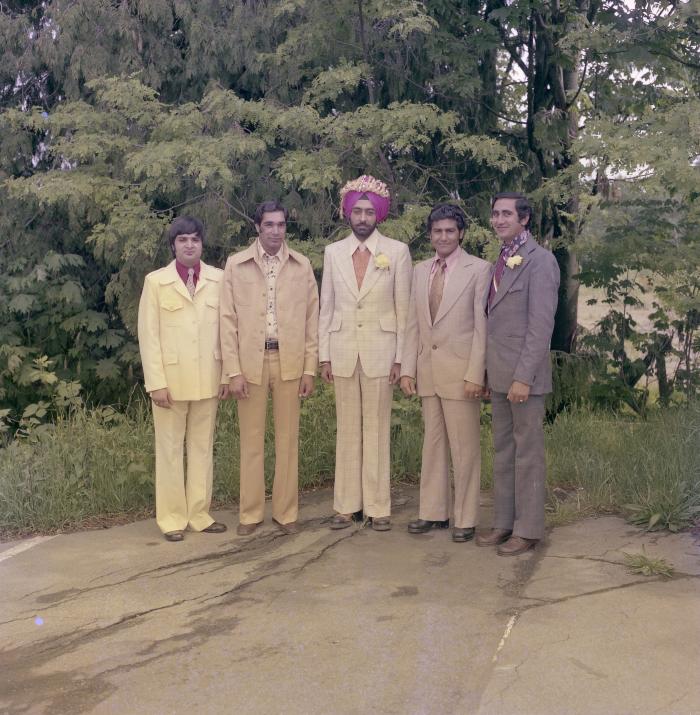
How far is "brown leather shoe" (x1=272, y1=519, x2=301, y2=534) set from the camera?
6004mm

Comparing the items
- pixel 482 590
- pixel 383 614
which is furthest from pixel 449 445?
pixel 383 614

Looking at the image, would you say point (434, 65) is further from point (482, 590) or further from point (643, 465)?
point (482, 590)

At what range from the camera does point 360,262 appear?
5.97 m

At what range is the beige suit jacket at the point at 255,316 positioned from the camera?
586 centimetres

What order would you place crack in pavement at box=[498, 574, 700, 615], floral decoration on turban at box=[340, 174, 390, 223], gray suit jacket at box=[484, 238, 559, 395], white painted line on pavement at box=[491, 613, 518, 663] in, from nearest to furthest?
white painted line on pavement at box=[491, 613, 518, 663], crack in pavement at box=[498, 574, 700, 615], gray suit jacket at box=[484, 238, 559, 395], floral decoration on turban at box=[340, 174, 390, 223]

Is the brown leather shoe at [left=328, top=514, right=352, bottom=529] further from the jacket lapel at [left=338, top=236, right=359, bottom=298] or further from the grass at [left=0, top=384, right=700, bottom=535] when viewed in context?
the jacket lapel at [left=338, top=236, right=359, bottom=298]

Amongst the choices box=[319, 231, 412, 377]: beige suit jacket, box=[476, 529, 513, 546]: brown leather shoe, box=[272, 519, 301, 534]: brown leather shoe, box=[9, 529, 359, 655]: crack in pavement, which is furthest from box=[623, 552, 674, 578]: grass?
box=[272, 519, 301, 534]: brown leather shoe

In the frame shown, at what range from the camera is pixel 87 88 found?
392 inches

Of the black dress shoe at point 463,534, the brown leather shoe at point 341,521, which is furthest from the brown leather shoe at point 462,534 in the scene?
the brown leather shoe at point 341,521

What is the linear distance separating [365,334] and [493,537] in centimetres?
144

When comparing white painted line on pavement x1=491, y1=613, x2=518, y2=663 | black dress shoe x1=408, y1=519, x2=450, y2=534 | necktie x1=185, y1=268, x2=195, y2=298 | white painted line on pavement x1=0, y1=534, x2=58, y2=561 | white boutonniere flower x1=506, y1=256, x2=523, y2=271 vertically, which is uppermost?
white boutonniere flower x1=506, y1=256, x2=523, y2=271

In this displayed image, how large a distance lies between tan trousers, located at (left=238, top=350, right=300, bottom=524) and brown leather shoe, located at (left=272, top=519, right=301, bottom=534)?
2 centimetres

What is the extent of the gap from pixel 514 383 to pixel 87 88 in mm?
6571

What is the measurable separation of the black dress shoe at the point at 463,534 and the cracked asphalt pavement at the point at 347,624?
0.17ft
